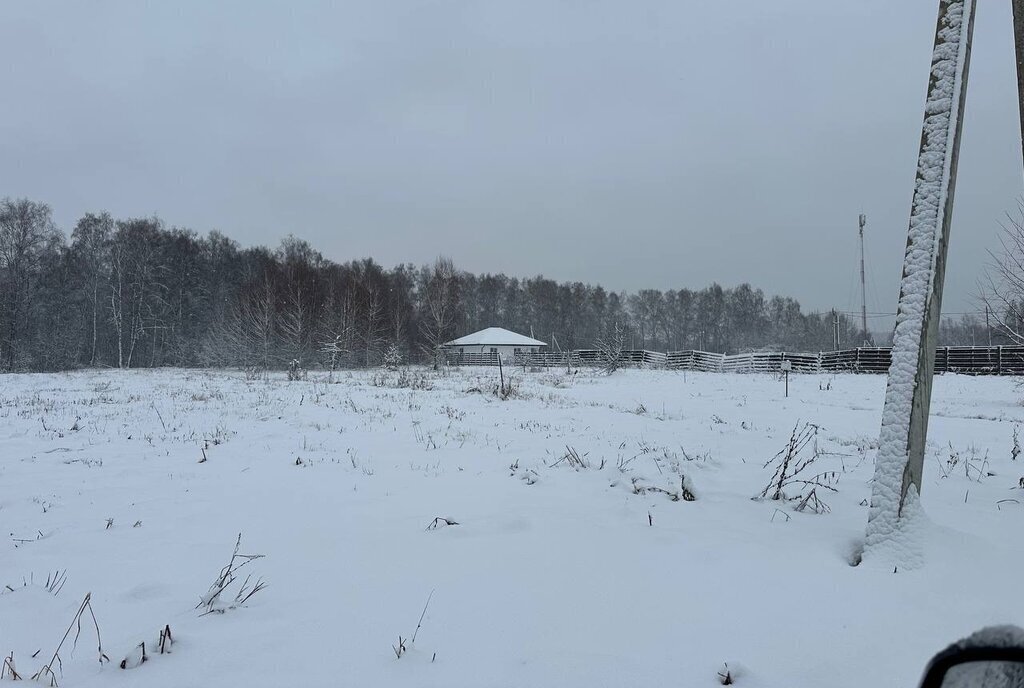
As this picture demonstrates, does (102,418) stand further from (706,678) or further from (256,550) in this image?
(706,678)

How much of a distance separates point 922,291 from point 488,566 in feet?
9.48

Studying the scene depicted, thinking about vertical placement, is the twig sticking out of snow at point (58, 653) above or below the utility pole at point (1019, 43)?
below

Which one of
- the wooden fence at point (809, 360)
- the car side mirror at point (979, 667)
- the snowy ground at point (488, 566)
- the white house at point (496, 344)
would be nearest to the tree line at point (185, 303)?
the wooden fence at point (809, 360)

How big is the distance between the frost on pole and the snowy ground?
282 mm

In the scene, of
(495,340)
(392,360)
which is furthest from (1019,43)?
(495,340)

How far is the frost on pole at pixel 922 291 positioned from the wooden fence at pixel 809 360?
19297 millimetres

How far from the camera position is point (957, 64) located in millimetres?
2727

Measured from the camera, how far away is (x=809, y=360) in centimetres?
3516

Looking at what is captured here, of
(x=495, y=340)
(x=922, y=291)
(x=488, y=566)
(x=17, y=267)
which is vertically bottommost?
(x=488, y=566)

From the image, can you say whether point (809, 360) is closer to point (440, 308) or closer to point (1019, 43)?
point (440, 308)

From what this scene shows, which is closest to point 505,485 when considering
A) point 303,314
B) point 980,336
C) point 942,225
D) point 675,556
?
point 675,556

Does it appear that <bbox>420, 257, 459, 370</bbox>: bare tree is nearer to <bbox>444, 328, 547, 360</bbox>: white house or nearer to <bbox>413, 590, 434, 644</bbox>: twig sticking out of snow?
<bbox>444, 328, 547, 360</bbox>: white house

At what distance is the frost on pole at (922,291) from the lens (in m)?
2.72

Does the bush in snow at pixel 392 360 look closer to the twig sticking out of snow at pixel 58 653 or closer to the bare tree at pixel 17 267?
the bare tree at pixel 17 267
